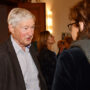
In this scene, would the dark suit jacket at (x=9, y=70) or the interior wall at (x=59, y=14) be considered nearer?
the dark suit jacket at (x=9, y=70)

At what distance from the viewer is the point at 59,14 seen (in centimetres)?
619

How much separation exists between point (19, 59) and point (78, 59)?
79 cm

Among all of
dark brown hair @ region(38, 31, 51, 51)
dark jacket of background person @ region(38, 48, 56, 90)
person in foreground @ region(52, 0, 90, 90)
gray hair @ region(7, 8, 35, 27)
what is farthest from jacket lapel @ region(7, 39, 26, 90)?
dark brown hair @ region(38, 31, 51, 51)

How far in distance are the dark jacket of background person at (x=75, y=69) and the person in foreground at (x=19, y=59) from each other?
59 cm

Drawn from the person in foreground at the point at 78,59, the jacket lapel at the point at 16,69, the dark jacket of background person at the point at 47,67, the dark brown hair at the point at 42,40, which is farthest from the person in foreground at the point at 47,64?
the person in foreground at the point at 78,59

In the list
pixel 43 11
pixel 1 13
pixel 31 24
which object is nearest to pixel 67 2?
pixel 43 11

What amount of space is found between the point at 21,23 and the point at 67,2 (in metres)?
4.53

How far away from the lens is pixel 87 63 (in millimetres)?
1109

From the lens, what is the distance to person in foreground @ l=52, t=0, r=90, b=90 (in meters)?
1.11

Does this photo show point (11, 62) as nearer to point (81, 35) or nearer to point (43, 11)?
point (81, 35)

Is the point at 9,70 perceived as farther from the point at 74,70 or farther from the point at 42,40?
the point at 42,40

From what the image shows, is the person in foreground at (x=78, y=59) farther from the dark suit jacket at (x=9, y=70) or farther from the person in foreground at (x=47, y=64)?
Answer: the person in foreground at (x=47, y=64)

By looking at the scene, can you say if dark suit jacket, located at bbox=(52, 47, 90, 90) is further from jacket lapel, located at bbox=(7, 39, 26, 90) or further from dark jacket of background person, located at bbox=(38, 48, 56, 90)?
dark jacket of background person, located at bbox=(38, 48, 56, 90)

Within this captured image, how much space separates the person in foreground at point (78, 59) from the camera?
1111 mm
